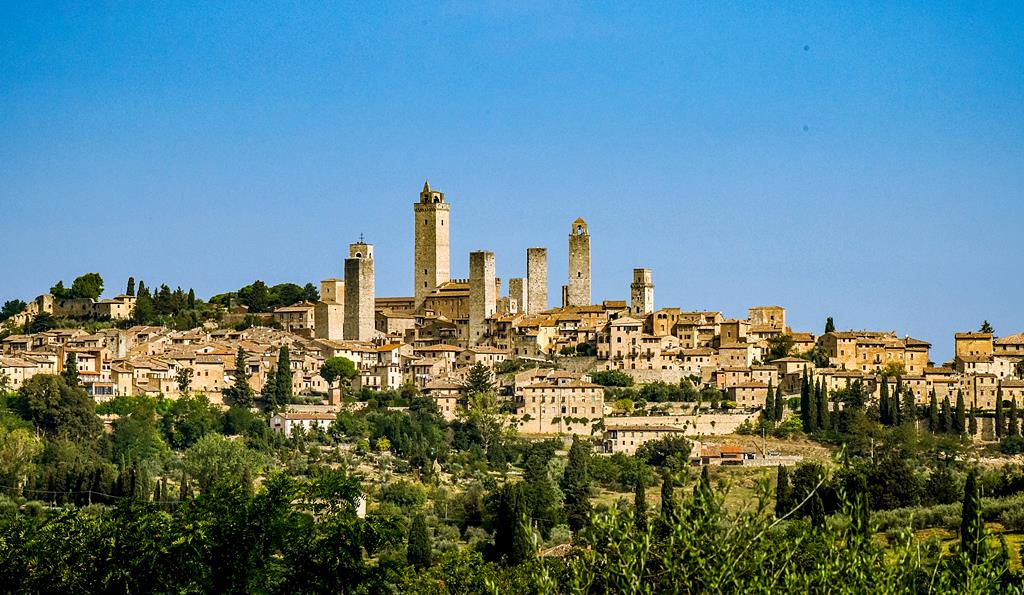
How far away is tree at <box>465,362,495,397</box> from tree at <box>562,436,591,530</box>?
409 cm

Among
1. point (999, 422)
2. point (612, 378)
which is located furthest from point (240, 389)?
point (999, 422)

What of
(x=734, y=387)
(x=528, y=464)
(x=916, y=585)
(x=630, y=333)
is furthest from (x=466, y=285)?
(x=916, y=585)

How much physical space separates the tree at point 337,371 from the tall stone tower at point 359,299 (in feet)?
15.7

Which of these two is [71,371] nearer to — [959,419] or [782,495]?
[782,495]

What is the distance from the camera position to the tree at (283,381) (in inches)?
2315

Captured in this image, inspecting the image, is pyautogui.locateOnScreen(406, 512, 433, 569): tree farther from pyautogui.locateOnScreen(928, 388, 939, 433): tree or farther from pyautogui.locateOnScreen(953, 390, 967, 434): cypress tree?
pyautogui.locateOnScreen(953, 390, 967, 434): cypress tree

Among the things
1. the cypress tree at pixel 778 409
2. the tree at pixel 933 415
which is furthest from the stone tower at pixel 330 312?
the tree at pixel 933 415

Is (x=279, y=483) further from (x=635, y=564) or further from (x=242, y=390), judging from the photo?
(x=242, y=390)

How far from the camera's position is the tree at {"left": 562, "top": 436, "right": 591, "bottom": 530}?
4453 centimetres

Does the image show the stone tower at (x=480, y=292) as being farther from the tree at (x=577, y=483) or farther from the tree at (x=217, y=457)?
the tree at (x=217, y=457)

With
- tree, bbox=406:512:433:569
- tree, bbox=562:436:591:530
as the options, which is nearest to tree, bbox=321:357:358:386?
tree, bbox=562:436:591:530

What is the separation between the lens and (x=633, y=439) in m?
57.3

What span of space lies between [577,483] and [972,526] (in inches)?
1242

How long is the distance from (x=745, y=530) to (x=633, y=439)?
128 feet
